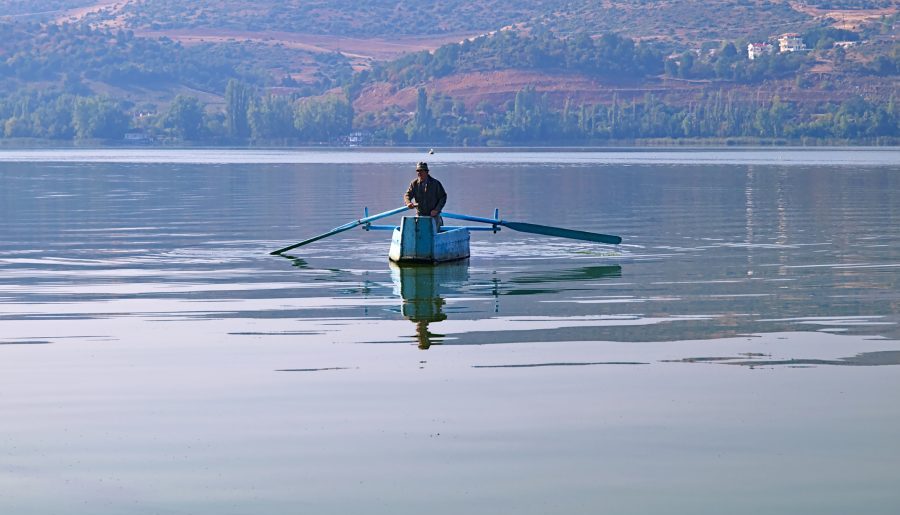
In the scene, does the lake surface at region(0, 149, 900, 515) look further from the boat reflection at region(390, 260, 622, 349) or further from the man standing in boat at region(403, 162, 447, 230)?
the man standing in boat at region(403, 162, 447, 230)

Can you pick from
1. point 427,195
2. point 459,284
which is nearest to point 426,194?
point 427,195

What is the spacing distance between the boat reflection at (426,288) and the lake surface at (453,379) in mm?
114

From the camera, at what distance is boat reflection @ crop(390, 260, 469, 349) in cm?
2448

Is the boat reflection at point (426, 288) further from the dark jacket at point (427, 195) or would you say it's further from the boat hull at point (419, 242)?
the dark jacket at point (427, 195)

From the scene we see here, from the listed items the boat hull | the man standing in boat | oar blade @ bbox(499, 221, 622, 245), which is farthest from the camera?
oar blade @ bbox(499, 221, 622, 245)

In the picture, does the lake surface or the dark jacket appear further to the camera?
the dark jacket

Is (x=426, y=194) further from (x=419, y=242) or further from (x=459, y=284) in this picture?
(x=459, y=284)

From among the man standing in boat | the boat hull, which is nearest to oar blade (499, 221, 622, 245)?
the boat hull

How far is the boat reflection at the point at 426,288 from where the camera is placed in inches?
964

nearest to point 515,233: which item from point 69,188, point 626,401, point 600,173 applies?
point 626,401

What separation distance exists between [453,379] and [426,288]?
11.3 metres

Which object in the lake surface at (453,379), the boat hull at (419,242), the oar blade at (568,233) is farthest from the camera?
the oar blade at (568,233)

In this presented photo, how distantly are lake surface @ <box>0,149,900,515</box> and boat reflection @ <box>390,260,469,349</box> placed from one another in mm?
114

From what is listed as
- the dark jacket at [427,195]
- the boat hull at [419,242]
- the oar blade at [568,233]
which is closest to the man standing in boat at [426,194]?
the dark jacket at [427,195]
